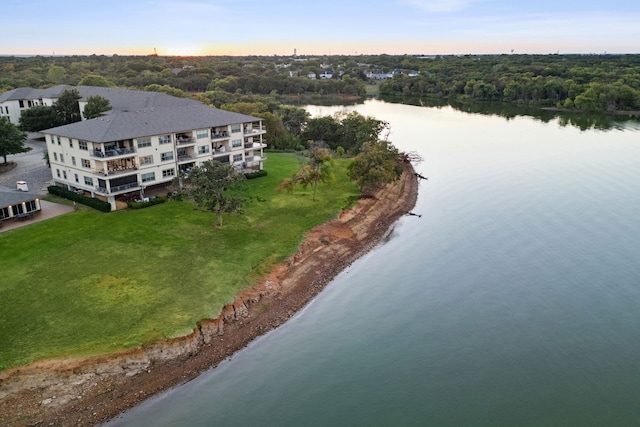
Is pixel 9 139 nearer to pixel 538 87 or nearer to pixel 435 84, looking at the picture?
pixel 538 87

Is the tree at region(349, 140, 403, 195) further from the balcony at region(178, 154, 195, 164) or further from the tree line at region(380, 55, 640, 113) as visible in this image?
the tree line at region(380, 55, 640, 113)

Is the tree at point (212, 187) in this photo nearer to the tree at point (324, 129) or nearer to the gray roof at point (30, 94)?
the tree at point (324, 129)

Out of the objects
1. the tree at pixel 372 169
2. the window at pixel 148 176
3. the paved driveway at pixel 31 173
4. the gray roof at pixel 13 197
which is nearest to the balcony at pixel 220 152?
the window at pixel 148 176

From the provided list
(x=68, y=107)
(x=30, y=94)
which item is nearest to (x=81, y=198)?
(x=68, y=107)

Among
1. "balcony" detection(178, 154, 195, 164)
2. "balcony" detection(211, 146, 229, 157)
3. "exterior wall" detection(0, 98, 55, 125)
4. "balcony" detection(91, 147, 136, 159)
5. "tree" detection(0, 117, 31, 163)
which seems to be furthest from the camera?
"exterior wall" detection(0, 98, 55, 125)

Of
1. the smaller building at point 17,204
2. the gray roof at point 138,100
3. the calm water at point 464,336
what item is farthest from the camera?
the gray roof at point 138,100

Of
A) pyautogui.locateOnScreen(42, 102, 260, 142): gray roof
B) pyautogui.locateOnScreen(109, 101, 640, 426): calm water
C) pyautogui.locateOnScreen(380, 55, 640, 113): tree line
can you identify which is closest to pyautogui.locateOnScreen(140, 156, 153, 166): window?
pyautogui.locateOnScreen(42, 102, 260, 142): gray roof

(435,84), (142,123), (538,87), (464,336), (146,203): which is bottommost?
(464,336)
